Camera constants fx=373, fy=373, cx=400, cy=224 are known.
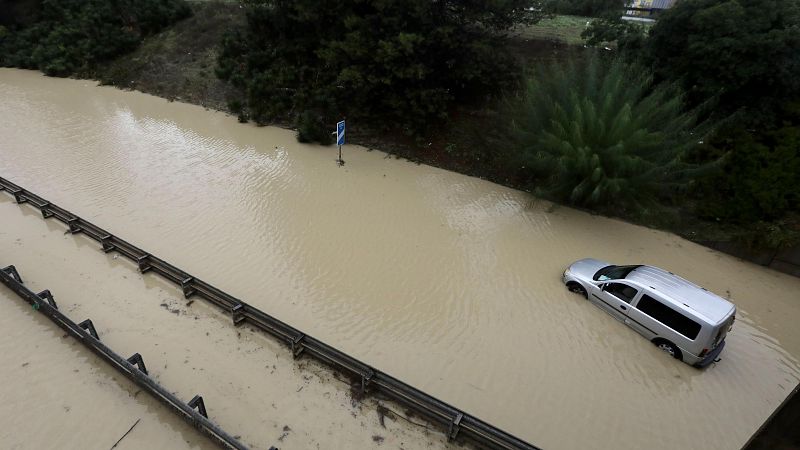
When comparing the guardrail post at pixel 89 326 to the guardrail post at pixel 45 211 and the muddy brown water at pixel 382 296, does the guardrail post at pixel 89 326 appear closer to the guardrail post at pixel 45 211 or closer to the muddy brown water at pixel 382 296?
the muddy brown water at pixel 382 296

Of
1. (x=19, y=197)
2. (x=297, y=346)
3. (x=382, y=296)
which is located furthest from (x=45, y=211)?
(x=382, y=296)

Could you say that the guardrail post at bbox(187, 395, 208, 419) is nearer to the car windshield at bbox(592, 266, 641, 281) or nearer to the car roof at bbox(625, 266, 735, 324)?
the car windshield at bbox(592, 266, 641, 281)

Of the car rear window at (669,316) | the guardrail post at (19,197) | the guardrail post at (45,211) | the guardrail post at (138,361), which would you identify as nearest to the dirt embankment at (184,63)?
the guardrail post at (19,197)

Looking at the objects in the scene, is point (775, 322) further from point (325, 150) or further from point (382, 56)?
point (325, 150)

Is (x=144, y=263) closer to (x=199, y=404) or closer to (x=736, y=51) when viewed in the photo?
(x=199, y=404)

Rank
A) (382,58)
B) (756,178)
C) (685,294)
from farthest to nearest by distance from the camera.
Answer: (382,58) < (756,178) < (685,294)

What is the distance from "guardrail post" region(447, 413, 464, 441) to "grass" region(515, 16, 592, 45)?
14606 millimetres

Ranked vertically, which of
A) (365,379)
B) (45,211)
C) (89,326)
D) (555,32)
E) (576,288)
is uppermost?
(555,32)

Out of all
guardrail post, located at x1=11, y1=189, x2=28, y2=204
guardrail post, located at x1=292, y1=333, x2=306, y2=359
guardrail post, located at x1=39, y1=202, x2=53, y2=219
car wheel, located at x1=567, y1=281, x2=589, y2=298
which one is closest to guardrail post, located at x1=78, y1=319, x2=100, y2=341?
guardrail post, located at x1=292, y1=333, x2=306, y2=359

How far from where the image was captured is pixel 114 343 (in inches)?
234

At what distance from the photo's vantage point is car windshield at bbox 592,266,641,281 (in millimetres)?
6874

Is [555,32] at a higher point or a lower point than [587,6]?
lower

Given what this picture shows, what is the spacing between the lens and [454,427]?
489cm

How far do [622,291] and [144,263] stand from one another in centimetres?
899
